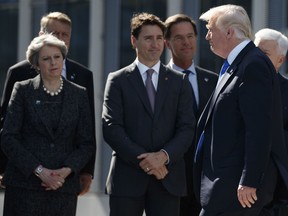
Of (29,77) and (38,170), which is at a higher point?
(29,77)

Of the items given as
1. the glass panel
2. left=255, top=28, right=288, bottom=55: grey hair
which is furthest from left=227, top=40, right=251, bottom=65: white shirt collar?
the glass panel

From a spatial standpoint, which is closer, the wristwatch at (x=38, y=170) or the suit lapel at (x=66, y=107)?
the wristwatch at (x=38, y=170)

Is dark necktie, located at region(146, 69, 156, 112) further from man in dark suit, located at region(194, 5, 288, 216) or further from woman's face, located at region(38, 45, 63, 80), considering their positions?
man in dark suit, located at region(194, 5, 288, 216)

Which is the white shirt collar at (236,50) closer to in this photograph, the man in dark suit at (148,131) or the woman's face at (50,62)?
the man in dark suit at (148,131)

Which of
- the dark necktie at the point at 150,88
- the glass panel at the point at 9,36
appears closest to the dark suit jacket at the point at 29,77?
the dark necktie at the point at 150,88

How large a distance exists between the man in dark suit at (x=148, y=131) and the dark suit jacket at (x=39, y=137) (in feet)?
0.69

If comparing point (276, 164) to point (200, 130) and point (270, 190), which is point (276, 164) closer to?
point (270, 190)

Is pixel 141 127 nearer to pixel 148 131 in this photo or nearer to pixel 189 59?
pixel 148 131

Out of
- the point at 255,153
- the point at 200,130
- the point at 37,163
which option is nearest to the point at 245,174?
the point at 255,153

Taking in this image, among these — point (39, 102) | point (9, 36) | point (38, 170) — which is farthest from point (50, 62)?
point (9, 36)

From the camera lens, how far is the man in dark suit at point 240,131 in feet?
19.1

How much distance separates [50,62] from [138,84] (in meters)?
0.67

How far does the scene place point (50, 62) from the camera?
741 centimetres

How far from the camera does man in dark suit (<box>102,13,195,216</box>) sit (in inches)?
285
